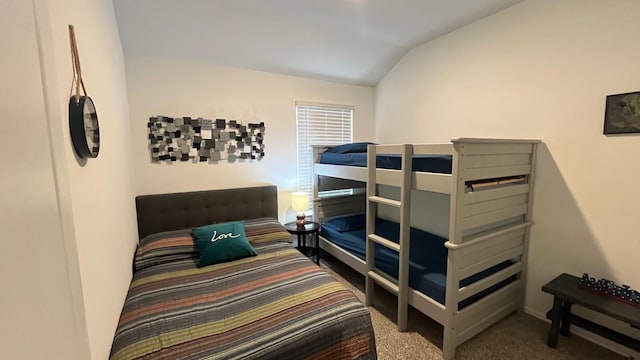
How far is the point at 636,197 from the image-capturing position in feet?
5.97

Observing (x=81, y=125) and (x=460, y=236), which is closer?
(x=81, y=125)

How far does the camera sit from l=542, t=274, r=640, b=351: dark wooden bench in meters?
1.65

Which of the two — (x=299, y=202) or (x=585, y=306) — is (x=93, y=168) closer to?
(x=299, y=202)

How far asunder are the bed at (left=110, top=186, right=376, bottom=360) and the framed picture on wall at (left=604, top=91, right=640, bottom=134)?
2173mm

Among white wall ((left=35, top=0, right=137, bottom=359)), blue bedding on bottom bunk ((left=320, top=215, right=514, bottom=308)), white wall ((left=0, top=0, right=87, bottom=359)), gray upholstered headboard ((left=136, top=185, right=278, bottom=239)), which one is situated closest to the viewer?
white wall ((left=0, top=0, right=87, bottom=359))

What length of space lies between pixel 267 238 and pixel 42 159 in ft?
7.57

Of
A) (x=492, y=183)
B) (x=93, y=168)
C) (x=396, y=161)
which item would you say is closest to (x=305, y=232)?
(x=396, y=161)

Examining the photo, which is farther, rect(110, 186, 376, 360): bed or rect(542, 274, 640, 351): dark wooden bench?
rect(542, 274, 640, 351): dark wooden bench

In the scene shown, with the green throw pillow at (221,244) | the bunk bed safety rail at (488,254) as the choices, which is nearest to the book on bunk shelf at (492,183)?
the bunk bed safety rail at (488,254)

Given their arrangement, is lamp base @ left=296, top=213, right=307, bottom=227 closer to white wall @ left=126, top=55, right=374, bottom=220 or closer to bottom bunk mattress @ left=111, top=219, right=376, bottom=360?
white wall @ left=126, top=55, right=374, bottom=220

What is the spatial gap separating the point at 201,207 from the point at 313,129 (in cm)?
176

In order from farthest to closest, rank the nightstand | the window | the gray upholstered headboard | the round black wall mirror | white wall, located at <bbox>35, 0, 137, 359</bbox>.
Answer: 1. the window
2. the nightstand
3. the gray upholstered headboard
4. the round black wall mirror
5. white wall, located at <bbox>35, 0, 137, 359</bbox>

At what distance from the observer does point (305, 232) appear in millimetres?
3123

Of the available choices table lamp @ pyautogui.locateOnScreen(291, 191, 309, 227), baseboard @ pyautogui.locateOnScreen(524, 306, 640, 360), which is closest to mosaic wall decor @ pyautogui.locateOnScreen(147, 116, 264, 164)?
table lamp @ pyautogui.locateOnScreen(291, 191, 309, 227)
